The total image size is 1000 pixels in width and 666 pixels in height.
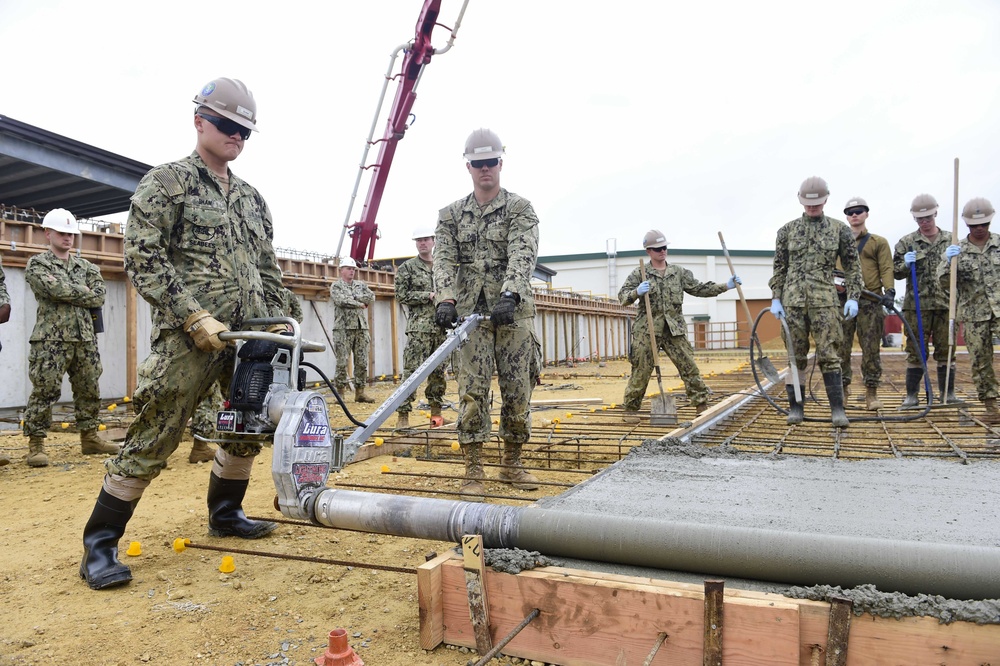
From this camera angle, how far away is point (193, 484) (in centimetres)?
432

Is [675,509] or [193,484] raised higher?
[675,509]

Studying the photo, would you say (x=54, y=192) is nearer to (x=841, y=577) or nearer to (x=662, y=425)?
(x=662, y=425)

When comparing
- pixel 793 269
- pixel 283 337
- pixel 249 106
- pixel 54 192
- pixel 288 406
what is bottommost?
pixel 288 406

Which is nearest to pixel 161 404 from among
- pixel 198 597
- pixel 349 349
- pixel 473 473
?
pixel 198 597

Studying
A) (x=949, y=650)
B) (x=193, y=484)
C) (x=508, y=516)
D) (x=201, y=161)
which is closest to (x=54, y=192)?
(x=193, y=484)

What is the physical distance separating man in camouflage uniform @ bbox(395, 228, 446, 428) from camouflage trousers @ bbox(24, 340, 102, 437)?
2.63 meters

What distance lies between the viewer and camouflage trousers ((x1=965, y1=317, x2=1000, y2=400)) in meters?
5.55

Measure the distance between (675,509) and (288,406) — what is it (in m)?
1.53

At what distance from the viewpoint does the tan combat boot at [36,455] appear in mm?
5031

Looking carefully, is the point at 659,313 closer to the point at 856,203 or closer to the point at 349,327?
the point at 856,203

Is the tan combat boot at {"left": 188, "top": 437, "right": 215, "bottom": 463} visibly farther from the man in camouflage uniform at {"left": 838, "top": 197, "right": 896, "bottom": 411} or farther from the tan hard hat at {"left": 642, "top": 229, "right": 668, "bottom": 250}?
the man in camouflage uniform at {"left": 838, "top": 197, "right": 896, "bottom": 411}

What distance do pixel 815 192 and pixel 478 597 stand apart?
186 inches

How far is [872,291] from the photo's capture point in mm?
6738

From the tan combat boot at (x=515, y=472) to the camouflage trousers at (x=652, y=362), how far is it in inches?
106
